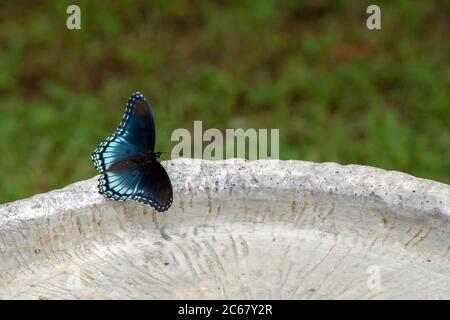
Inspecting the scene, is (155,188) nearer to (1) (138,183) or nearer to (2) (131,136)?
(1) (138,183)

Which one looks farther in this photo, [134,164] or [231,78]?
[231,78]

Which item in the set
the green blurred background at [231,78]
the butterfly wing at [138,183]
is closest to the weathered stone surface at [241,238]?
the butterfly wing at [138,183]

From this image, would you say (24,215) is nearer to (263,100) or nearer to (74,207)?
(74,207)

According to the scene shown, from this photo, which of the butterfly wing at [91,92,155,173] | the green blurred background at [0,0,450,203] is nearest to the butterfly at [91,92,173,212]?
the butterfly wing at [91,92,155,173]

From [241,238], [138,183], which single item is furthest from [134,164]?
[241,238]

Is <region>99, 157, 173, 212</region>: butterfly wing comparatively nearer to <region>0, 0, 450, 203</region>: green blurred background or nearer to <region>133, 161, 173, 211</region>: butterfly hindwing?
<region>133, 161, 173, 211</region>: butterfly hindwing
